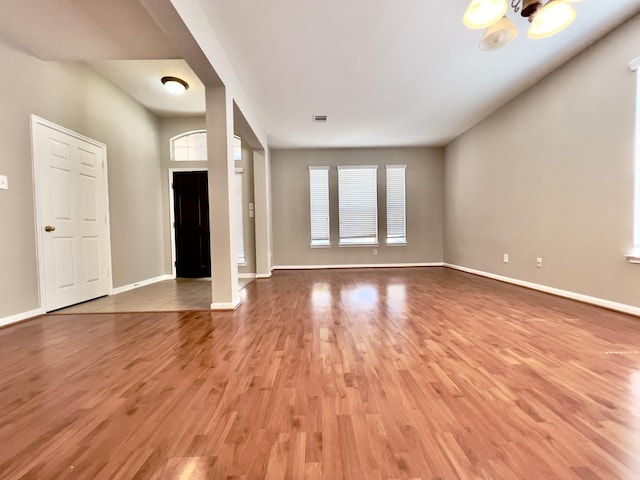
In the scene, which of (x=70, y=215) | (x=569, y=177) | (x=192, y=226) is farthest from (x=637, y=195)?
(x=192, y=226)

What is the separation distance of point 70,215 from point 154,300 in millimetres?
1485

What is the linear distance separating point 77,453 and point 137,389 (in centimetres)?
47

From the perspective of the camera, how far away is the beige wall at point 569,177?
281cm

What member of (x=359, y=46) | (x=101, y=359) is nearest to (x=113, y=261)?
(x=101, y=359)

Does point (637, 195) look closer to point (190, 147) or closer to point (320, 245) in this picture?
point (320, 245)

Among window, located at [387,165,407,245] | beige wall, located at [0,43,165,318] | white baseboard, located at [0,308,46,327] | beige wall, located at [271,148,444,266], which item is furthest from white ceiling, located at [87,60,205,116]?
window, located at [387,165,407,245]

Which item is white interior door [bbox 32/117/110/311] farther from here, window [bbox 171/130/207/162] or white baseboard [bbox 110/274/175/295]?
window [bbox 171/130/207/162]

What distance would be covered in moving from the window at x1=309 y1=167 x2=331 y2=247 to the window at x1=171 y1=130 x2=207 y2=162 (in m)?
2.39

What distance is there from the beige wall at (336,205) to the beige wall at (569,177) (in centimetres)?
165

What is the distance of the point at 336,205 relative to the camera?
22.2 ft

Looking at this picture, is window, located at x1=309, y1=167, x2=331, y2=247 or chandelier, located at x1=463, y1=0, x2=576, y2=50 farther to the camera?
window, located at x1=309, y1=167, x2=331, y2=247

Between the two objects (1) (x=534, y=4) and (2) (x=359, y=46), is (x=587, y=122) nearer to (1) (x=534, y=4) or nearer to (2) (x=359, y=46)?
(1) (x=534, y=4)

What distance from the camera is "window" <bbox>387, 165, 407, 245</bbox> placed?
6.81 m

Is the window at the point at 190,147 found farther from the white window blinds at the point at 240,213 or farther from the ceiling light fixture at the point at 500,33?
the ceiling light fixture at the point at 500,33
